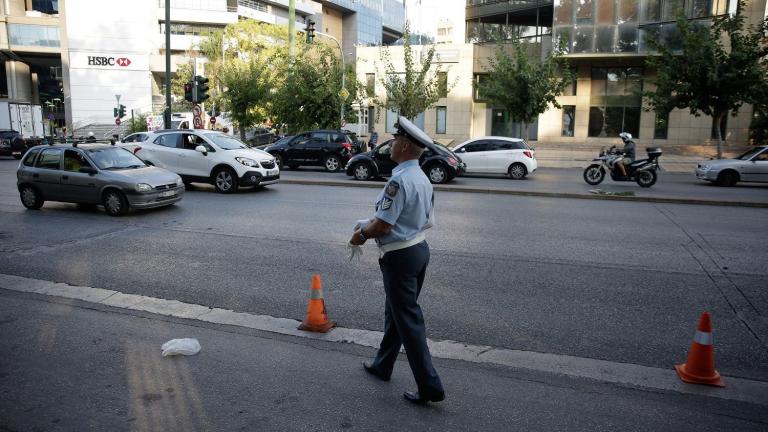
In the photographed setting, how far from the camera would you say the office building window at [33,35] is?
65.8 meters

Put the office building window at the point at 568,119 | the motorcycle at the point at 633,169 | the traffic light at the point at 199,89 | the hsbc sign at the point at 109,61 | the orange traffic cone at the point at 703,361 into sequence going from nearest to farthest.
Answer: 1. the orange traffic cone at the point at 703,361
2. the motorcycle at the point at 633,169
3. the traffic light at the point at 199,89
4. the office building window at the point at 568,119
5. the hsbc sign at the point at 109,61

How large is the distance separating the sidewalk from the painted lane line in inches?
4.8

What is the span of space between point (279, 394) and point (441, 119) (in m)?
37.3

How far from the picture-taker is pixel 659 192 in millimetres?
16203

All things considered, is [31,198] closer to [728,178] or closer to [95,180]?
[95,180]

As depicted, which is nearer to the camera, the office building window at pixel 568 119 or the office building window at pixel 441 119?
the office building window at pixel 568 119

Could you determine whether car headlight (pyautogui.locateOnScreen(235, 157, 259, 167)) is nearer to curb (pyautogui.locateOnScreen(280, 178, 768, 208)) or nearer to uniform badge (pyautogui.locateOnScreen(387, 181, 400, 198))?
curb (pyautogui.locateOnScreen(280, 178, 768, 208))

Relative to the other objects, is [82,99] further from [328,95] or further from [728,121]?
[728,121]

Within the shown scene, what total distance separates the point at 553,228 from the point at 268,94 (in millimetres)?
25134

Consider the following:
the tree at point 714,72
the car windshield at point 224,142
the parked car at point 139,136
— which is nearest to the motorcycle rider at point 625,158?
the tree at point 714,72

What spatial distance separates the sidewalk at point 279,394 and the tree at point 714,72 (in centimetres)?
2389

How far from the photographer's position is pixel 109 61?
196 feet

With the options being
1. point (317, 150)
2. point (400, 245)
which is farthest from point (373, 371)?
Result: point (317, 150)

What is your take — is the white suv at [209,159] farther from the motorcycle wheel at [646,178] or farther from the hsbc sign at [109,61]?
the hsbc sign at [109,61]
